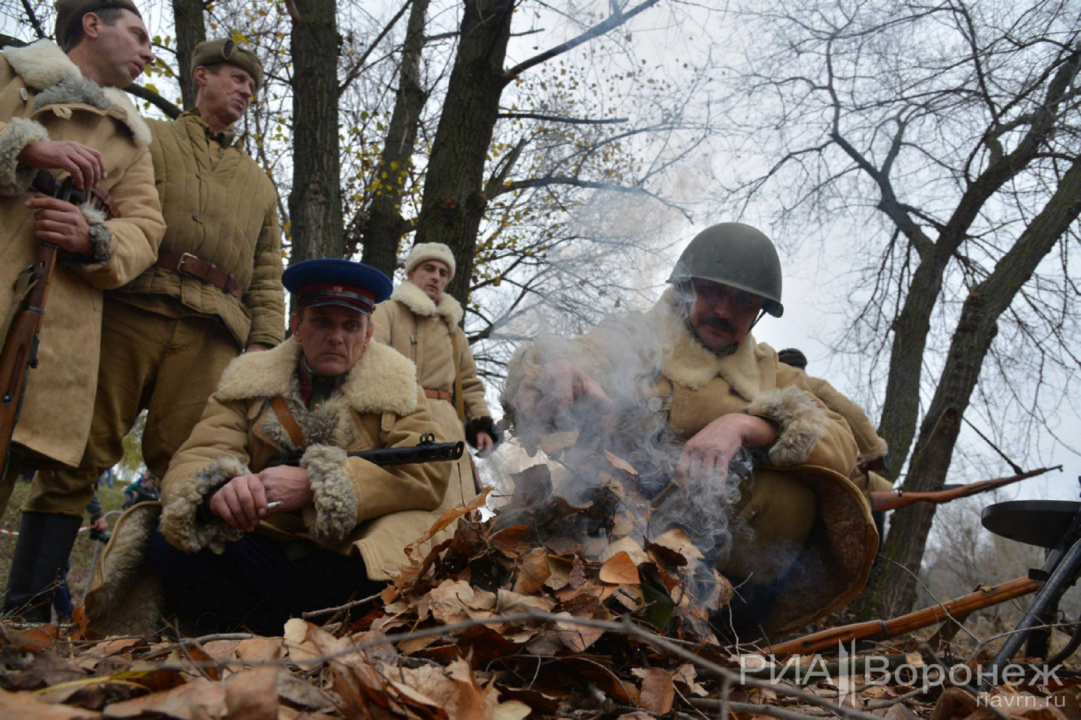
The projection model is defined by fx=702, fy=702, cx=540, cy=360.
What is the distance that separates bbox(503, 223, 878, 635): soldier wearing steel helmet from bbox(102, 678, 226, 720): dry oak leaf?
1.69 meters

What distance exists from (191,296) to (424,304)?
1.71 meters

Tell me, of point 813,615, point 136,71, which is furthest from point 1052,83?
point 136,71

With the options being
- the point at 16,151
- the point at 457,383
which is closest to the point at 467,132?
the point at 457,383

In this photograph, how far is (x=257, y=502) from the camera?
2.54m

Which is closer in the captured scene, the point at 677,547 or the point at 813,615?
the point at 677,547

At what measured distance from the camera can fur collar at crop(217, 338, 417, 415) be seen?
2977 mm

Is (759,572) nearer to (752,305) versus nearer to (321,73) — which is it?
(752,305)

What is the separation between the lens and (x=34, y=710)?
1.02 meters

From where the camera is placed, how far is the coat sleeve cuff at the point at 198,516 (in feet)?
8.41

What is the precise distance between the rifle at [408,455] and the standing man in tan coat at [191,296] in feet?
2.78

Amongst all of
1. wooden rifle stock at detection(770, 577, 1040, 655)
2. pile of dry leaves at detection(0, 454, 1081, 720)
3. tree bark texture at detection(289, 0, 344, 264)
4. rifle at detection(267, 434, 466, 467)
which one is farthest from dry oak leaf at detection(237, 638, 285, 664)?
tree bark texture at detection(289, 0, 344, 264)

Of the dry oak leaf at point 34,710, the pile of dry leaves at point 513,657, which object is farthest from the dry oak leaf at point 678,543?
the dry oak leaf at point 34,710

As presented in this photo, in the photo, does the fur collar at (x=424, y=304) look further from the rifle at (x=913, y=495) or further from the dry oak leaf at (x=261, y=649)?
the rifle at (x=913, y=495)

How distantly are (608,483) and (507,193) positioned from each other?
341 inches
